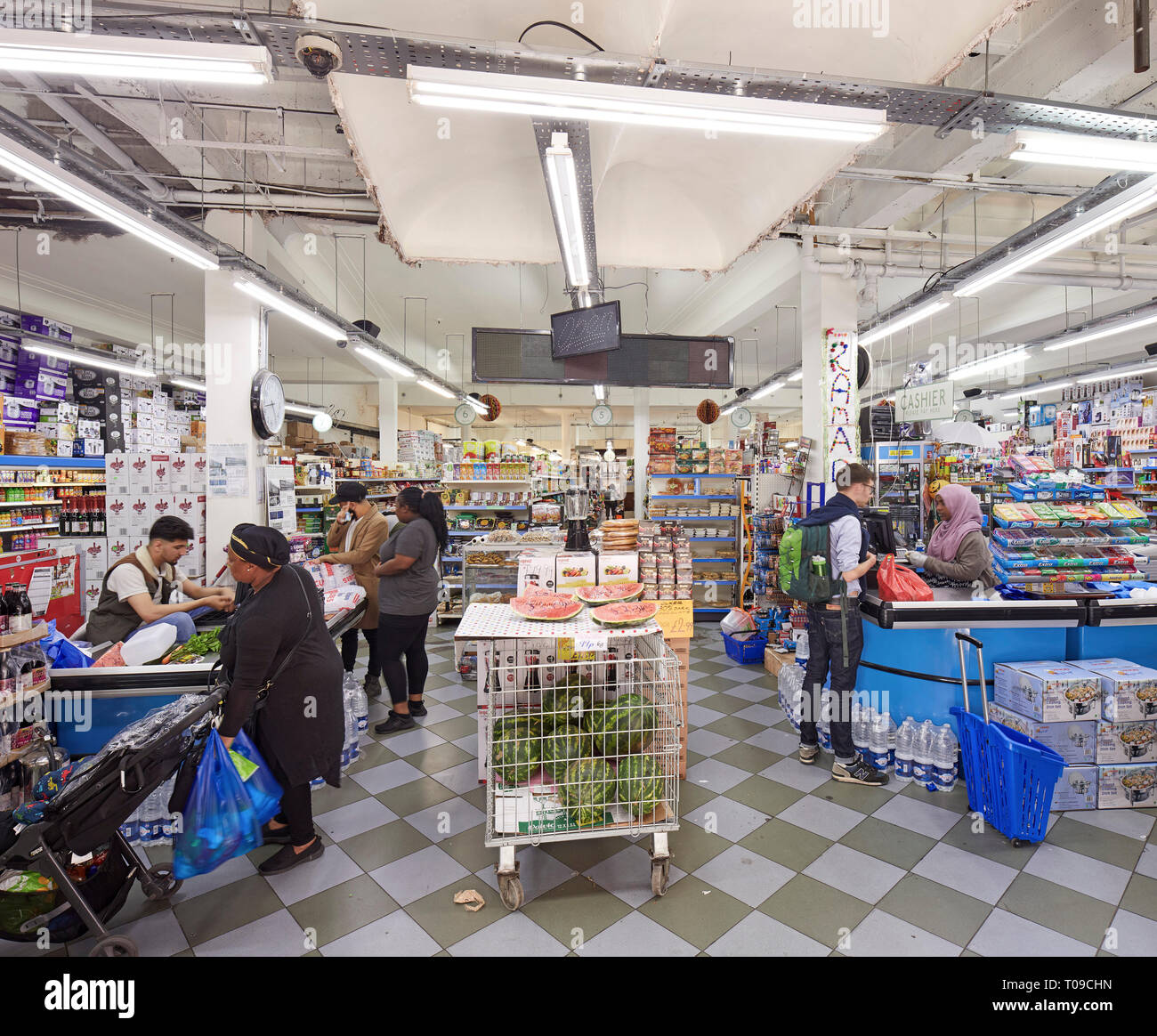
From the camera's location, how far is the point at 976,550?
165 inches

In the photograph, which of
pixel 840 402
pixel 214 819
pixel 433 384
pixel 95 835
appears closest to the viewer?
pixel 95 835

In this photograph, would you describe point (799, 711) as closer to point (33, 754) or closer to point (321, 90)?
point (33, 754)

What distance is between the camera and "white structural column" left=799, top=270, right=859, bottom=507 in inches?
262

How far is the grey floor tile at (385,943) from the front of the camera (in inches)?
94.7

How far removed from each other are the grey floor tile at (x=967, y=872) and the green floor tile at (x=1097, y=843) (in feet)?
1.73

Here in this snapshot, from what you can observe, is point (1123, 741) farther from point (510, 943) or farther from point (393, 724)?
point (393, 724)

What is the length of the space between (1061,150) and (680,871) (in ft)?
14.9

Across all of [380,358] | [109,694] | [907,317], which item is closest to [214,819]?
[109,694]

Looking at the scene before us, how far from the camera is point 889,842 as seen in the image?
3.12m

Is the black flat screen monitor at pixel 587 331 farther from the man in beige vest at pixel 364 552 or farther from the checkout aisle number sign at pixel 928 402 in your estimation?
the checkout aisle number sign at pixel 928 402

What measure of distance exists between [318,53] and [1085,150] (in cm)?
407

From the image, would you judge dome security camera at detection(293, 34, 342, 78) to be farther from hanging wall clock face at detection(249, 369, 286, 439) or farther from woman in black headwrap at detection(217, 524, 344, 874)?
hanging wall clock face at detection(249, 369, 286, 439)

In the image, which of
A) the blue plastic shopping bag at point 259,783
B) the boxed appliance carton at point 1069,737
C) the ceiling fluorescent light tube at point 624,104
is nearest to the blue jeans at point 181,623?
the blue plastic shopping bag at point 259,783

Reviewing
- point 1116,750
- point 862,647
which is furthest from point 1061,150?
point 1116,750
